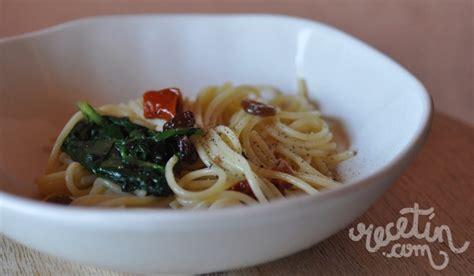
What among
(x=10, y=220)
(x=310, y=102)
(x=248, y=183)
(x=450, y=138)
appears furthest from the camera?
(x=310, y=102)

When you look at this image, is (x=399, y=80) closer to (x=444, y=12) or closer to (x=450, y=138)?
(x=450, y=138)

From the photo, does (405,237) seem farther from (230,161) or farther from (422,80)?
(422,80)

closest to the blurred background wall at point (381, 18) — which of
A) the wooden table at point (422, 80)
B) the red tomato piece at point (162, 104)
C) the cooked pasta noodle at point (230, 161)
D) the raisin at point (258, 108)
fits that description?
A: the wooden table at point (422, 80)

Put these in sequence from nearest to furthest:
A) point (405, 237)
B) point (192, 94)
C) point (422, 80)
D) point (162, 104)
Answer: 1. point (405, 237)
2. point (162, 104)
3. point (192, 94)
4. point (422, 80)

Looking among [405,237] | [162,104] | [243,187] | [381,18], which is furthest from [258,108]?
[381,18]

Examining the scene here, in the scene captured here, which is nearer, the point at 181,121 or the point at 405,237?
the point at 405,237

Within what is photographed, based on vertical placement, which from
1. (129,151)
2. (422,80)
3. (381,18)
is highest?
(129,151)

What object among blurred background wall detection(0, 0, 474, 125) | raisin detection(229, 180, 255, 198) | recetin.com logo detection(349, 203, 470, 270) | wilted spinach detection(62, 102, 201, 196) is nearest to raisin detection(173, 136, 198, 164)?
wilted spinach detection(62, 102, 201, 196)

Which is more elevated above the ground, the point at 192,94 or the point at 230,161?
the point at 230,161

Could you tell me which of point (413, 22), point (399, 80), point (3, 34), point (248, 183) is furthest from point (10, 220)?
point (413, 22)
